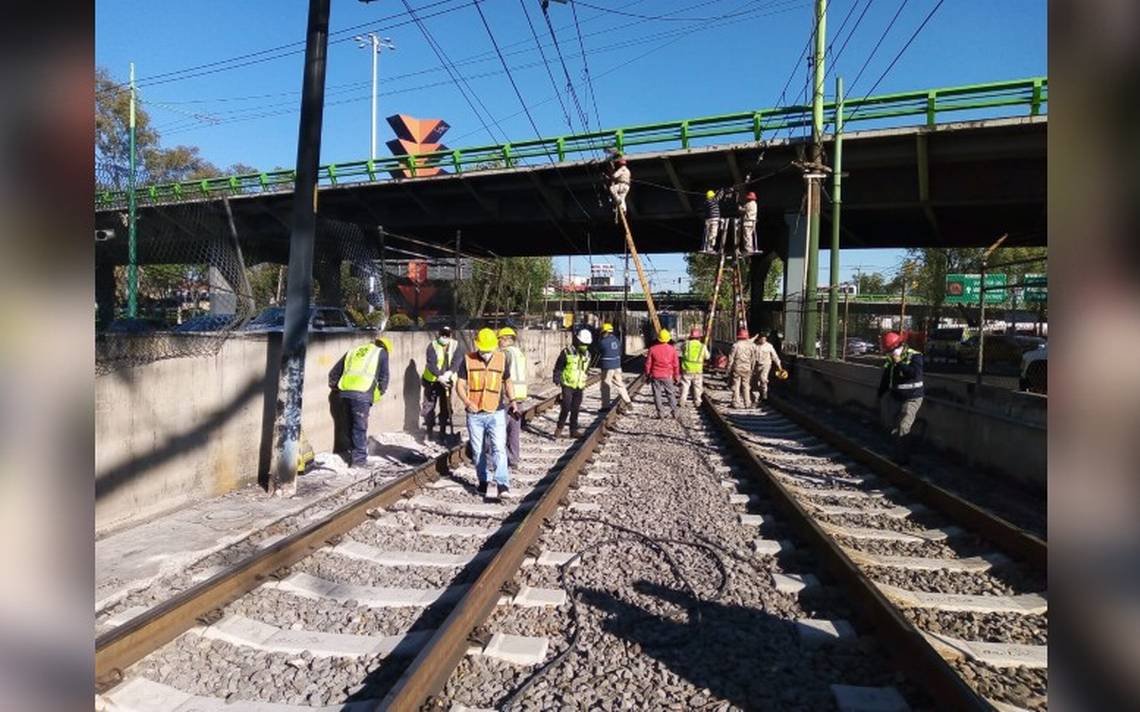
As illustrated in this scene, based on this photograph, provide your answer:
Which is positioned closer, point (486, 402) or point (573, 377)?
point (486, 402)

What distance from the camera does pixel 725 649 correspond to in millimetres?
4301

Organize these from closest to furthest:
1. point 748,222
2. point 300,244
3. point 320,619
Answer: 1. point 320,619
2. point 300,244
3. point 748,222

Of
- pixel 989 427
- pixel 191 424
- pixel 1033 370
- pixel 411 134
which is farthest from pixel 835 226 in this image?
pixel 411 134

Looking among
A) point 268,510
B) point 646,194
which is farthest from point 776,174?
point 268,510

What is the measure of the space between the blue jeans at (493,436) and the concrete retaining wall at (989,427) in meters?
6.20

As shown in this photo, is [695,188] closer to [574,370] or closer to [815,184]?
[815,184]

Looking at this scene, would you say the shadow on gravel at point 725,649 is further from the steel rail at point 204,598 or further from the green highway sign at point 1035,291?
the green highway sign at point 1035,291

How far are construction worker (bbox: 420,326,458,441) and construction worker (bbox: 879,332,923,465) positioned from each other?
21.0ft

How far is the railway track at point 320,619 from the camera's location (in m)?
3.78

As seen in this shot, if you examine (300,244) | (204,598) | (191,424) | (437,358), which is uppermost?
(300,244)

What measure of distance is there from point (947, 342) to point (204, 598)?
3302 cm

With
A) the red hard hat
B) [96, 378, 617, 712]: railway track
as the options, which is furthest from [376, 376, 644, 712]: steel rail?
the red hard hat
